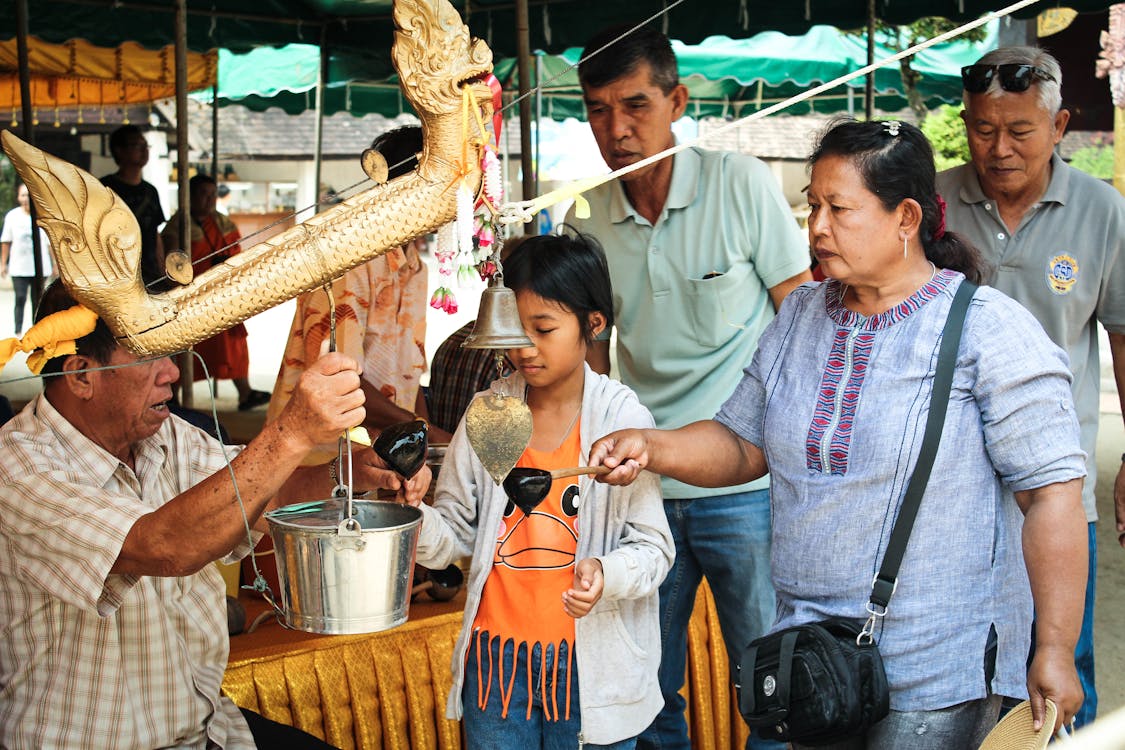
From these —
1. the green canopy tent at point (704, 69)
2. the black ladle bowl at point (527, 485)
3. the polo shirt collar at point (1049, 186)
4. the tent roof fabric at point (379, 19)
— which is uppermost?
the green canopy tent at point (704, 69)

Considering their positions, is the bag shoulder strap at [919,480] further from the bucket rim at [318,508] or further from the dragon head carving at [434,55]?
the dragon head carving at [434,55]

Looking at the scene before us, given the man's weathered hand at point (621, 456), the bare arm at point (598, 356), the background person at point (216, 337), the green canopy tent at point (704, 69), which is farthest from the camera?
the green canopy tent at point (704, 69)

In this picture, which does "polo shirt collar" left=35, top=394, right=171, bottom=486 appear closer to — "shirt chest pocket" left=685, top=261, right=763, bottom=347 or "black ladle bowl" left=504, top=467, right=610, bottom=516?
"black ladle bowl" left=504, top=467, right=610, bottom=516

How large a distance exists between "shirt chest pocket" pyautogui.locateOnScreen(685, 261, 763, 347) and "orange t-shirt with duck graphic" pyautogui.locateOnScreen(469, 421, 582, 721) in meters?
0.59

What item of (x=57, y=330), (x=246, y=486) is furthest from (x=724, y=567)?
(x=57, y=330)

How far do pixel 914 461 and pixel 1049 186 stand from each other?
4.26 ft

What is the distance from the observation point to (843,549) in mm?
1996

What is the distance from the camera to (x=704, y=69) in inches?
363

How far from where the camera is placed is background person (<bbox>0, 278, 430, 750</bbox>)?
180 cm

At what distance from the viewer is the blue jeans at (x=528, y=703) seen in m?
2.25

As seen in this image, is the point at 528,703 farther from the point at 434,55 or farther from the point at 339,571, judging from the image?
the point at 434,55

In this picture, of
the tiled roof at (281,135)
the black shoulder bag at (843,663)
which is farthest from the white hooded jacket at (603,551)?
the tiled roof at (281,135)

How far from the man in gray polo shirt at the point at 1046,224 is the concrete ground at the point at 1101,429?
4.65 feet

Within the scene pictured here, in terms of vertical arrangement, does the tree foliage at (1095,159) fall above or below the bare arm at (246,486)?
above
